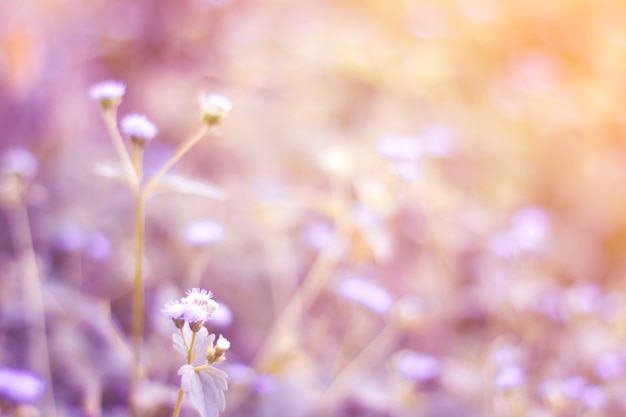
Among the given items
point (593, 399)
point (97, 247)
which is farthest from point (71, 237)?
point (593, 399)

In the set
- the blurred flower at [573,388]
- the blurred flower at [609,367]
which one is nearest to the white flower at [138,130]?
the blurred flower at [573,388]

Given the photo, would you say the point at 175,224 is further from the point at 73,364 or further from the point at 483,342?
the point at 483,342

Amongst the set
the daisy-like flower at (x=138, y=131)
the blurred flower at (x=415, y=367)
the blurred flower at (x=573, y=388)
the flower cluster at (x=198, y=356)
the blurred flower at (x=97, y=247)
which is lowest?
the flower cluster at (x=198, y=356)

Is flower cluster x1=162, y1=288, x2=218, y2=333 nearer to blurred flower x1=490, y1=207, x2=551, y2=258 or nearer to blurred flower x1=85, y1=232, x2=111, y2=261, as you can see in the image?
blurred flower x1=85, y1=232, x2=111, y2=261

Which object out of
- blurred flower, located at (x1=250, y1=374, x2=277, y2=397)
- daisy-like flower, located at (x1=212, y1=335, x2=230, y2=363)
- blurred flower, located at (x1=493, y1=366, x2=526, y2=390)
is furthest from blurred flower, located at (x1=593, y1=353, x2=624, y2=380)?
daisy-like flower, located at (x1=212, y1=335, x2=230, y2=363)

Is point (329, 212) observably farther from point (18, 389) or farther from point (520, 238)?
point (18, 389)

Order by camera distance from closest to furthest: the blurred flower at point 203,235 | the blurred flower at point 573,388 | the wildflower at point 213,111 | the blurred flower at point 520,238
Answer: the wildflower at point 213,111, the blurred flower at point 203,235, the blurred flower at point 573,388, the blurred flower at point 520,238

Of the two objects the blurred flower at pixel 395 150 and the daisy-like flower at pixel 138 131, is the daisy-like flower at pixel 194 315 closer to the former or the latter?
the daisy-like flower at pixel 138 131
